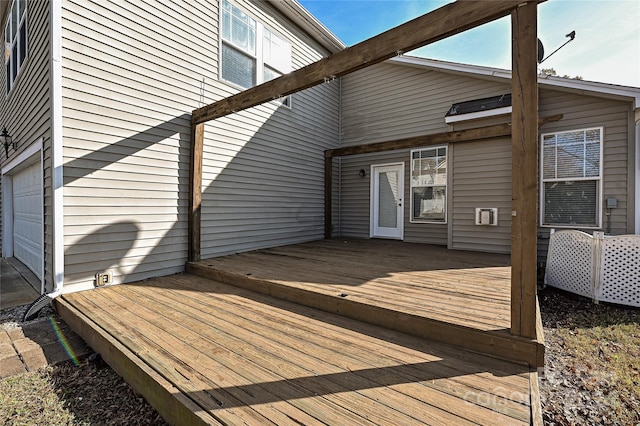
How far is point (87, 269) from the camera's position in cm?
359

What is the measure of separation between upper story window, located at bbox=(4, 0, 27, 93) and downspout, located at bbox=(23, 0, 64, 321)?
177cm

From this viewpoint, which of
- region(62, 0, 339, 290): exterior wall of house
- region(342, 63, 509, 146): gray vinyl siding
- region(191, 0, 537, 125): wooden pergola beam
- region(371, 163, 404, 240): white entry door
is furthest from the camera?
region(371, 163, 404, 240): white entry door

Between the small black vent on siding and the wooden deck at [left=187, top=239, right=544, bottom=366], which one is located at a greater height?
the small black vent on siding

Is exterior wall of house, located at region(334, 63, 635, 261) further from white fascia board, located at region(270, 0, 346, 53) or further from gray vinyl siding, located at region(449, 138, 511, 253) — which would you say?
white fascia board, located at region(270, 0, 346, 53)

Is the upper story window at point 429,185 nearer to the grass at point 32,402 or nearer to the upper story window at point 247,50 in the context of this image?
the upper story window at point 247,50

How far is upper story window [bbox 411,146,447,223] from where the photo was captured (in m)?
6.58

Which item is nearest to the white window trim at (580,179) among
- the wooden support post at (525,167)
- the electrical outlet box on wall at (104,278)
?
the wooden support post at (525,167)

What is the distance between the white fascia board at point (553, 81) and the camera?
4.45 meters

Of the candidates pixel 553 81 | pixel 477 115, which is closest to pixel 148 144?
pixel 477 115

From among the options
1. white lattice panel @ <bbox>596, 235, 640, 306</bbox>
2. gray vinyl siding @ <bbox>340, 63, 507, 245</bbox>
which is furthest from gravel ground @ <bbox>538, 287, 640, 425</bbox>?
gray vinyl siding @ <bbox>340, 63, 507, 245</bbox>

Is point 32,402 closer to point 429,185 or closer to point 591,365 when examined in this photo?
point 591,365

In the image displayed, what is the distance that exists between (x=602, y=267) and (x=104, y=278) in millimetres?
6505

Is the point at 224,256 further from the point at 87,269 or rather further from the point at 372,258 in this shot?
the point at 372,258

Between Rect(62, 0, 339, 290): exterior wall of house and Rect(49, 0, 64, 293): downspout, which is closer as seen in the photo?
Rect(49, 0, 64, 293): downspout
